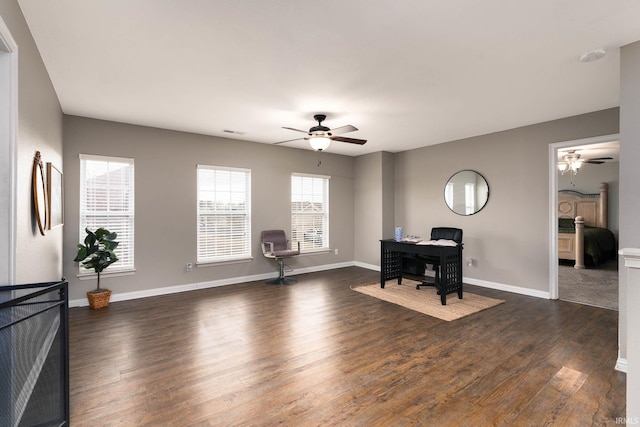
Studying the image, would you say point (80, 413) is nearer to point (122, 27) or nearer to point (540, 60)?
point (122, 27)

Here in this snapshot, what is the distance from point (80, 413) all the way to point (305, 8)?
2.91 metres

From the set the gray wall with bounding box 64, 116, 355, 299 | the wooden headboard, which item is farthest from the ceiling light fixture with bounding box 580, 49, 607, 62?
the wooden headboard

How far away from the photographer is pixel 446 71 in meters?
2.87

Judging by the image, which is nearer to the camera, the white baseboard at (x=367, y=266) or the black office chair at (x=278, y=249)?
the black office chair at (x=278, y=249)

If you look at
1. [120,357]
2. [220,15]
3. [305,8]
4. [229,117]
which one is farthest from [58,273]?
[305,8]

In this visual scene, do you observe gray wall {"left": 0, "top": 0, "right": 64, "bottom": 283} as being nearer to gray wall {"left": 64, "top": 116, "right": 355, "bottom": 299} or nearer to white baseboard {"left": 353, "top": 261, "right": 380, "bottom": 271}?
gray wall {"left": 64, "top": 116, "right": 355, "bottom": 299}

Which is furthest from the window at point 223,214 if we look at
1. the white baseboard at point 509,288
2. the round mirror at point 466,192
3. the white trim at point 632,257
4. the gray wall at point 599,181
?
the gray wall at point 599,181

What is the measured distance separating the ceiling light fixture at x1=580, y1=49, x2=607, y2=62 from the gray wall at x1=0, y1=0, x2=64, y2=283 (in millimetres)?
3964

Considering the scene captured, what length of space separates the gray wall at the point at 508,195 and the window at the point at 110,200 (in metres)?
5.05

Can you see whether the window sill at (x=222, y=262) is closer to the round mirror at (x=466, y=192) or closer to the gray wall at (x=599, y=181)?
the round mirror at (x=466, y=192)

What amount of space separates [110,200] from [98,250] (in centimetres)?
80

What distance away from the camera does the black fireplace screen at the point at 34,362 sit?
5.07 feet

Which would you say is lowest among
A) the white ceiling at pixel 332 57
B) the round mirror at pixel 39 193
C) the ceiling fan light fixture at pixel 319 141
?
the round mirror at pixel 39 193

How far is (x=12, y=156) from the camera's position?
1822 mm
